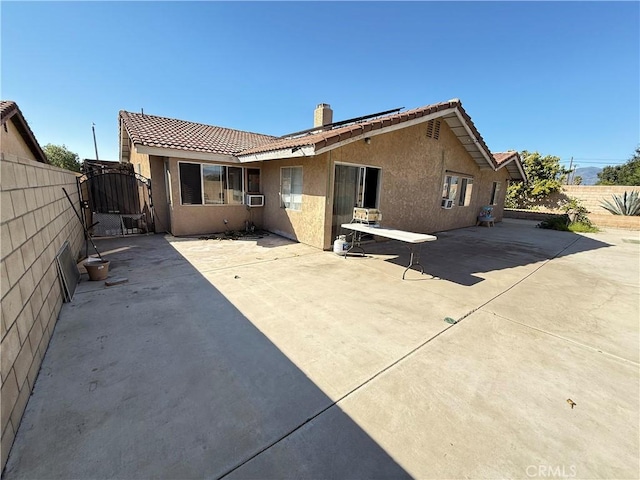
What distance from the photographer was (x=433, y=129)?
923 cm

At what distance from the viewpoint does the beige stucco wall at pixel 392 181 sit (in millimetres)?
7129

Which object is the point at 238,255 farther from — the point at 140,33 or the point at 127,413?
the point at 140,33

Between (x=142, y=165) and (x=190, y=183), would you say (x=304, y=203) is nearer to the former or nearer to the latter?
(x=190, y=183)

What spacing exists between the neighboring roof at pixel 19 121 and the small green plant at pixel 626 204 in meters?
26.3

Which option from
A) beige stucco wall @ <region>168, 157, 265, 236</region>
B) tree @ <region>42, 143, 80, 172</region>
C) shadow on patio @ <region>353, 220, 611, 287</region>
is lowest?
shadow on patio @ <region>353, 220, 611, 287</region>

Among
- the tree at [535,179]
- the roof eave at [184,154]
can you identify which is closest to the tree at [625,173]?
the tree at [535,179]

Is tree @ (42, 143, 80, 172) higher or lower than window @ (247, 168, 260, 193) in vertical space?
higher

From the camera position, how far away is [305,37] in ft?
29.7

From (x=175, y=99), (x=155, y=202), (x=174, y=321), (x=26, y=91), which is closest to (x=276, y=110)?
(x=175, y=99)

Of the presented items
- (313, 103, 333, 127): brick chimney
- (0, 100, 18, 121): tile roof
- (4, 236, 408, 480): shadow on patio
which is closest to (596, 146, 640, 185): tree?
(313, 103, 333, 127): brick chimney

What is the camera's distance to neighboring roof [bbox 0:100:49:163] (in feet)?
22.3

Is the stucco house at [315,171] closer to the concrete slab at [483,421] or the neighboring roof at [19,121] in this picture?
the neighboring roof at [19,121]

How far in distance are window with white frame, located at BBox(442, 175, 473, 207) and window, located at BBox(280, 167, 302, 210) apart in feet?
21.2

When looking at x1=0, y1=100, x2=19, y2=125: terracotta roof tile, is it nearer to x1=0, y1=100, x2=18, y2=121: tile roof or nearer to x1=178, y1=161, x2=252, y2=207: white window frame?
x1=0, y1=100, x2=18, y2=121: tile roof
